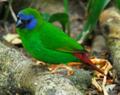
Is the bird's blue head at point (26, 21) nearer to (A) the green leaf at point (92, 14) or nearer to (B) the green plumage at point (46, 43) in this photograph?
(B) the green plumage at point (46, 43)

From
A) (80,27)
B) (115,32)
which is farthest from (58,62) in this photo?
(80,27)

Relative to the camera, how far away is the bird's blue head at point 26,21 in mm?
4043

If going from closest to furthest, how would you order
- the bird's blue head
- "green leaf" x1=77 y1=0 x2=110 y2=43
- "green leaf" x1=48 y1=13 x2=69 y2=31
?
the bird's blue head, "green leaf" x1=77 y1=0 x2=110 y2=43, "green leaf" x1=48 y1=13 x2=69 y2=31

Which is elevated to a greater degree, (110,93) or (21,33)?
(21,33)

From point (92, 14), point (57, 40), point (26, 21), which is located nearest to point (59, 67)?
point (57, 40)

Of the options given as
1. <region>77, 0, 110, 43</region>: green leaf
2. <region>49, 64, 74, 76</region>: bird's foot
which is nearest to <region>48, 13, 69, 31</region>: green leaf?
<region>77, 0, 110, 43</region>: green leaf

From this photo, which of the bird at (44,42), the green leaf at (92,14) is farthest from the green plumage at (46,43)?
the green leaf at (92,14)

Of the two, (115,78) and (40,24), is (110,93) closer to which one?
(115,78)

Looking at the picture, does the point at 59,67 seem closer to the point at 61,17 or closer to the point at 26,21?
the point at 26,21

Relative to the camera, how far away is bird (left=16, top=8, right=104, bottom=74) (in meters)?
4.06

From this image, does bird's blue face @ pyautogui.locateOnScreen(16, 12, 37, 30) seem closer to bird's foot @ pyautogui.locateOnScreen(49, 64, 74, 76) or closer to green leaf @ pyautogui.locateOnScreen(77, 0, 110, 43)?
bird's foot @ pyautogui.locateOnScreen(49, 64, 74, 76)

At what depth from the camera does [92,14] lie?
18.3ft

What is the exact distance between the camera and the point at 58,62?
4.15m

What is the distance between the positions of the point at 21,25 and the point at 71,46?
1.63ft
